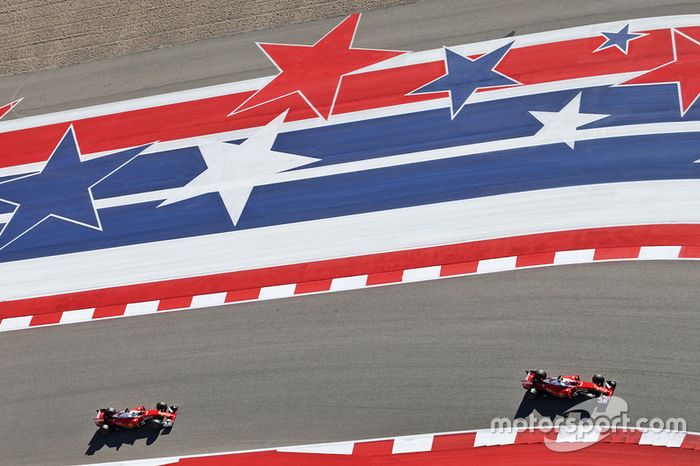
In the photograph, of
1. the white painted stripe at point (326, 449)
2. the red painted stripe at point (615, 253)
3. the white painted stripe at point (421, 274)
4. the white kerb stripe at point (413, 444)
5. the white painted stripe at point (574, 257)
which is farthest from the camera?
the white painted stripe at point (421, 274)

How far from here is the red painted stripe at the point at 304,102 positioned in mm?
25875

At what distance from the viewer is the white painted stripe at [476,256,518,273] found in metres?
22.4

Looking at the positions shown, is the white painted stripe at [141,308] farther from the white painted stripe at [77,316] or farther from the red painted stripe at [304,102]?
the red painted stripe at [304,102]

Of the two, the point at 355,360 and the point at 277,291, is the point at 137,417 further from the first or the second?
the point at 355,360

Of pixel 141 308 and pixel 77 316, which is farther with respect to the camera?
pixel 77 316

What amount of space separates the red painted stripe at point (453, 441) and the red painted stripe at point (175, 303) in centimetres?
846

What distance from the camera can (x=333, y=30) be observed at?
95.5 feet

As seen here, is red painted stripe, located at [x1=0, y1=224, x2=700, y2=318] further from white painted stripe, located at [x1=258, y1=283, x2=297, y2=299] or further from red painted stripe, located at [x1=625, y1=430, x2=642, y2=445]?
red painted stripe, located at [x1=625, y1=430, x2=642, y2=445]

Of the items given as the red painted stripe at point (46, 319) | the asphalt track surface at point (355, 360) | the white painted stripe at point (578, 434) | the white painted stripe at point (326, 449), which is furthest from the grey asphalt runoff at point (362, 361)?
the white painted stripe at point (578, 434)

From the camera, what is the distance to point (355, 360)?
71.2 ft

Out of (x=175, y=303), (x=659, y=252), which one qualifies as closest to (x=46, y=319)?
(x=175, y=303)

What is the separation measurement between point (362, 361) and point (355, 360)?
0.65 feet

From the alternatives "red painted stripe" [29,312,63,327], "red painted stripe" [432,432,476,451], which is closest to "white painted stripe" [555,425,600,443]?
"red painted stripe" [432,432,476,451]

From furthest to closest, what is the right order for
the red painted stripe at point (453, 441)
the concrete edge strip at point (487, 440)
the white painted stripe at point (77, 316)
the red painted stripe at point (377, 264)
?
the white painted stripe at point (77, 316) → the red painted stripe at point (377, 264) → the red painted stripe at point (453, 441) → the concrete edge strip at point (487, 440)
